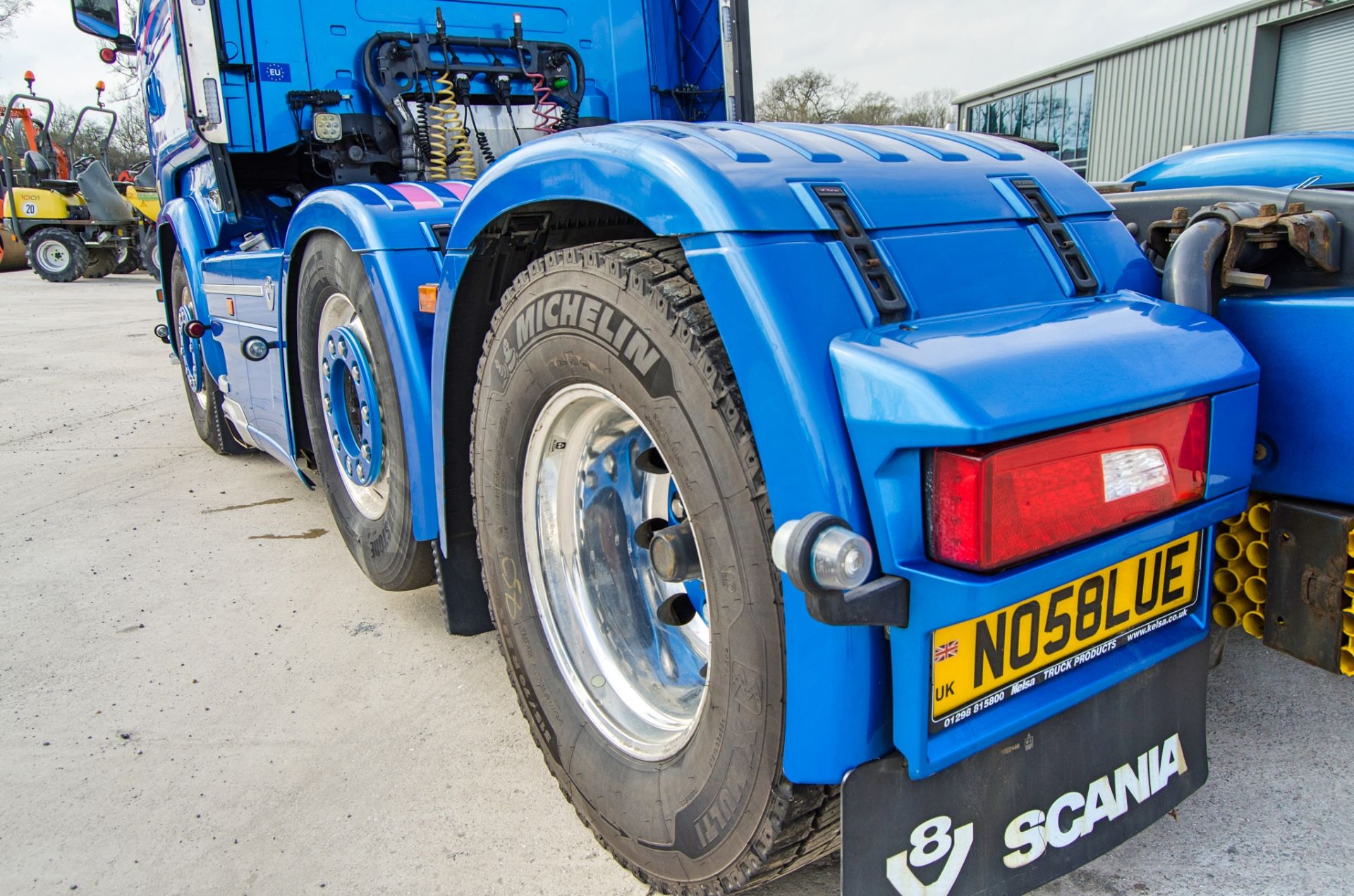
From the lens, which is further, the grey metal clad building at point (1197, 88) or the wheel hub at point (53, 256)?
the wheel hub at point (53, 256)

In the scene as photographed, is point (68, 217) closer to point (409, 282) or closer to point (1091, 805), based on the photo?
point (409, 282)

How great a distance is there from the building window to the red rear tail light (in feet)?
68.6

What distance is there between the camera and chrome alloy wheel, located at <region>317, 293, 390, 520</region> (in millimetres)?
2689

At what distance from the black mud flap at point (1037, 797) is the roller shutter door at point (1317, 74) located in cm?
1711

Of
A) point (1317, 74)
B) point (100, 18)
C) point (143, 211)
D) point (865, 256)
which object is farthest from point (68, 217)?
point (1317, 74)

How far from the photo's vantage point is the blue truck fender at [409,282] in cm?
238

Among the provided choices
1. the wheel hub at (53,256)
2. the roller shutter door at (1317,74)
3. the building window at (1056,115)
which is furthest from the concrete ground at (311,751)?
the building window at (1056,115)

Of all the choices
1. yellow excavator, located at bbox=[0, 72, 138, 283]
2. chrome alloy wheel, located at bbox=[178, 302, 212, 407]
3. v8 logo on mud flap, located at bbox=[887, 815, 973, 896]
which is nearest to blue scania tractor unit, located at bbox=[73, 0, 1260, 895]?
v8 logo on mud flap, located at bbox=[887, 815, 973, 896]

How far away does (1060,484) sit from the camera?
1.19m

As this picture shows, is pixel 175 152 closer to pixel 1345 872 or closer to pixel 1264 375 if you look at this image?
pixel 1264 375

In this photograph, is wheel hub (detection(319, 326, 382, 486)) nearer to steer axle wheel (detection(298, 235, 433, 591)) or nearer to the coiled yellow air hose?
steer axle wheel (detection(298, 235, 433, 591))

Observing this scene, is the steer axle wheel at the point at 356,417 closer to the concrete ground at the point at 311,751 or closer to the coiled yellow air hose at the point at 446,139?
the concrete ground at the point at 311,751

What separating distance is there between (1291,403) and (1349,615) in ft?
1.20

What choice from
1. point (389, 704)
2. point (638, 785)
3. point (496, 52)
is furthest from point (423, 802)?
point (496, 52)
